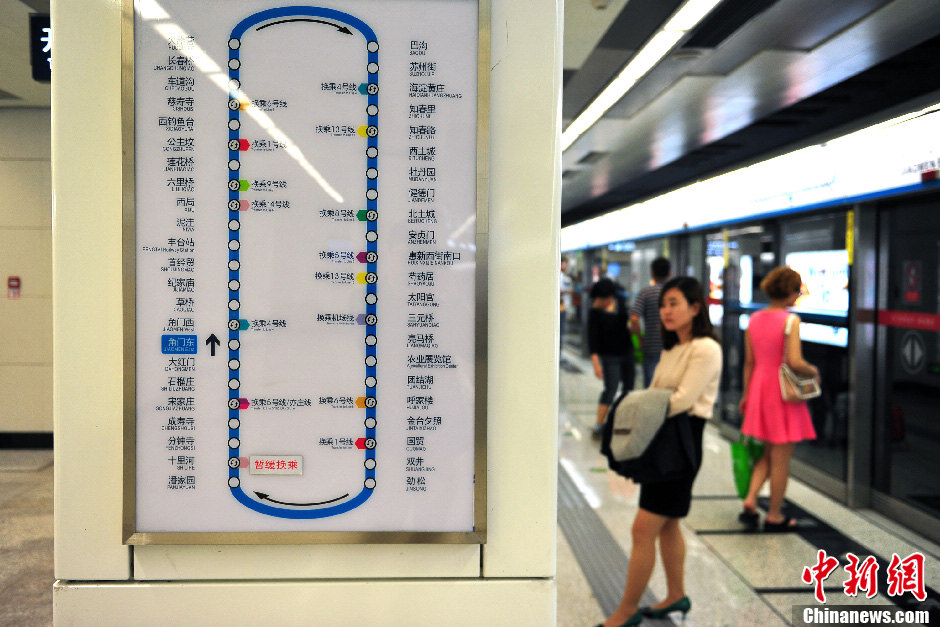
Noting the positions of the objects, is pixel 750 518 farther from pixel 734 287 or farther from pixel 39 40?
pixel 39 40

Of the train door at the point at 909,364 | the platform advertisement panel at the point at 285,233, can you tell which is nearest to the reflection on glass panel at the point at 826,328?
the train door at the point at 909,364

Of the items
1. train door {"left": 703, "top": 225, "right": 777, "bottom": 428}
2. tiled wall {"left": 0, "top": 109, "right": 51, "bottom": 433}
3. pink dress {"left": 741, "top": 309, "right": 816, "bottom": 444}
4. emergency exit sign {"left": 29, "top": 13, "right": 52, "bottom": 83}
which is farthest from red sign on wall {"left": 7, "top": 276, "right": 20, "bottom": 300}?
train door {"left": 703, "top": 225, "right": 777, "bottom": 428}

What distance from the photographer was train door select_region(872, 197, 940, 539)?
16.1 ft

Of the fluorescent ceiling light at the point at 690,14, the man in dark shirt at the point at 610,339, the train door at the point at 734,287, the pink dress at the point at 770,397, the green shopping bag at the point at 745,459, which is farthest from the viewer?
the man in dark shirt at the point at 610,339

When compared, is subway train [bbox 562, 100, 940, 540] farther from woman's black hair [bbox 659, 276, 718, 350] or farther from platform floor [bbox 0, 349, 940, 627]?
woman's black hair [bbox 659, 276, 718, 350]

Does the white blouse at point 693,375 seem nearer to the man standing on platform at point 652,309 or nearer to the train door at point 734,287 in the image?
the man standing on platform at point 652,309

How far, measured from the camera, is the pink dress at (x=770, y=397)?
5.04 metres

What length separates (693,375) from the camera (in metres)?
3.30

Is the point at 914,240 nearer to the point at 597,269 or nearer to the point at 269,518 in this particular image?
the point at 269,518

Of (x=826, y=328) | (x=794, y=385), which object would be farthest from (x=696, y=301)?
(x=826, y=328)

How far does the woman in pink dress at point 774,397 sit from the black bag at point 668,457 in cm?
207

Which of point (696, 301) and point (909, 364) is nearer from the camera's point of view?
point (696, 301)

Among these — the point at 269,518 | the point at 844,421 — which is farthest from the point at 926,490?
the point at 269,518

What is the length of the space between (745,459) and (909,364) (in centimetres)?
135
